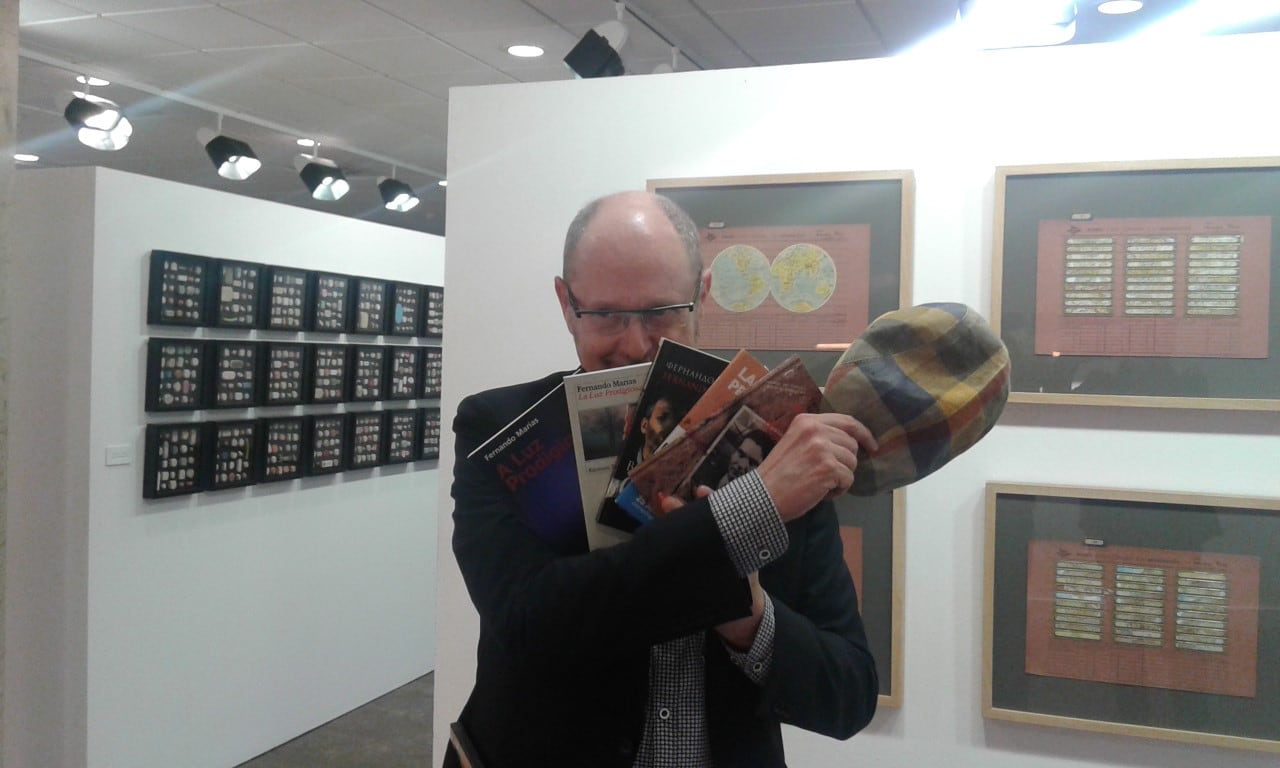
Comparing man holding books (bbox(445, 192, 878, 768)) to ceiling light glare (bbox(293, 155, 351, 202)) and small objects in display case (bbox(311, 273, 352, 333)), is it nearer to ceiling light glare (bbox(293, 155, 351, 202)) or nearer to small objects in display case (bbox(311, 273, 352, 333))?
small objects in display case (bbox(311, 273, 352, 333))

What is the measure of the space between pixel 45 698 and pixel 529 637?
350 centimetres

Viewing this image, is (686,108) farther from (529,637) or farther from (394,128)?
(394,128)

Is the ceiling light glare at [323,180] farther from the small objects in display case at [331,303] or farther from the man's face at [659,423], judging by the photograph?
the man's face at [659,423]

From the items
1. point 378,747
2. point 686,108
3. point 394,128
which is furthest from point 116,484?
point 394,128

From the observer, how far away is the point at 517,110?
241 centimetres

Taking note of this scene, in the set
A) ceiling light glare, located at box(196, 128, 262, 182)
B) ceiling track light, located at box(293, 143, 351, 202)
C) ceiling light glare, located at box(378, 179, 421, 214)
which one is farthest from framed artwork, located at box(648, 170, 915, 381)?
ceiling light glare, located at box(378, 179, 421, 214)

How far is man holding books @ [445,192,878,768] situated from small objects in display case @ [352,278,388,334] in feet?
12.6

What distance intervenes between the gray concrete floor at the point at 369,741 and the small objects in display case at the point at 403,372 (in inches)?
58.6

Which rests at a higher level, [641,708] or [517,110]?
[517,110]

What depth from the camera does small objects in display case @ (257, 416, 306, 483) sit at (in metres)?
4.36

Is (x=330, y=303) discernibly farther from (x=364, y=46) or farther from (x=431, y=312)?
(x=364, y=46)

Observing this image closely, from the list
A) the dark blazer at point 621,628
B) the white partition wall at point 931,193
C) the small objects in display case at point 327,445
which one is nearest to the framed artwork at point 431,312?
the small objects in display case at point 327,445

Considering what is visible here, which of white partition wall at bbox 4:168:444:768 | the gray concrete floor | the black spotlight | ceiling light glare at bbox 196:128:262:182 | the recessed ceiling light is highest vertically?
the recessed ceiling light

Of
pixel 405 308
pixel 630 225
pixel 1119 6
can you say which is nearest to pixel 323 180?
pixel 405 308
